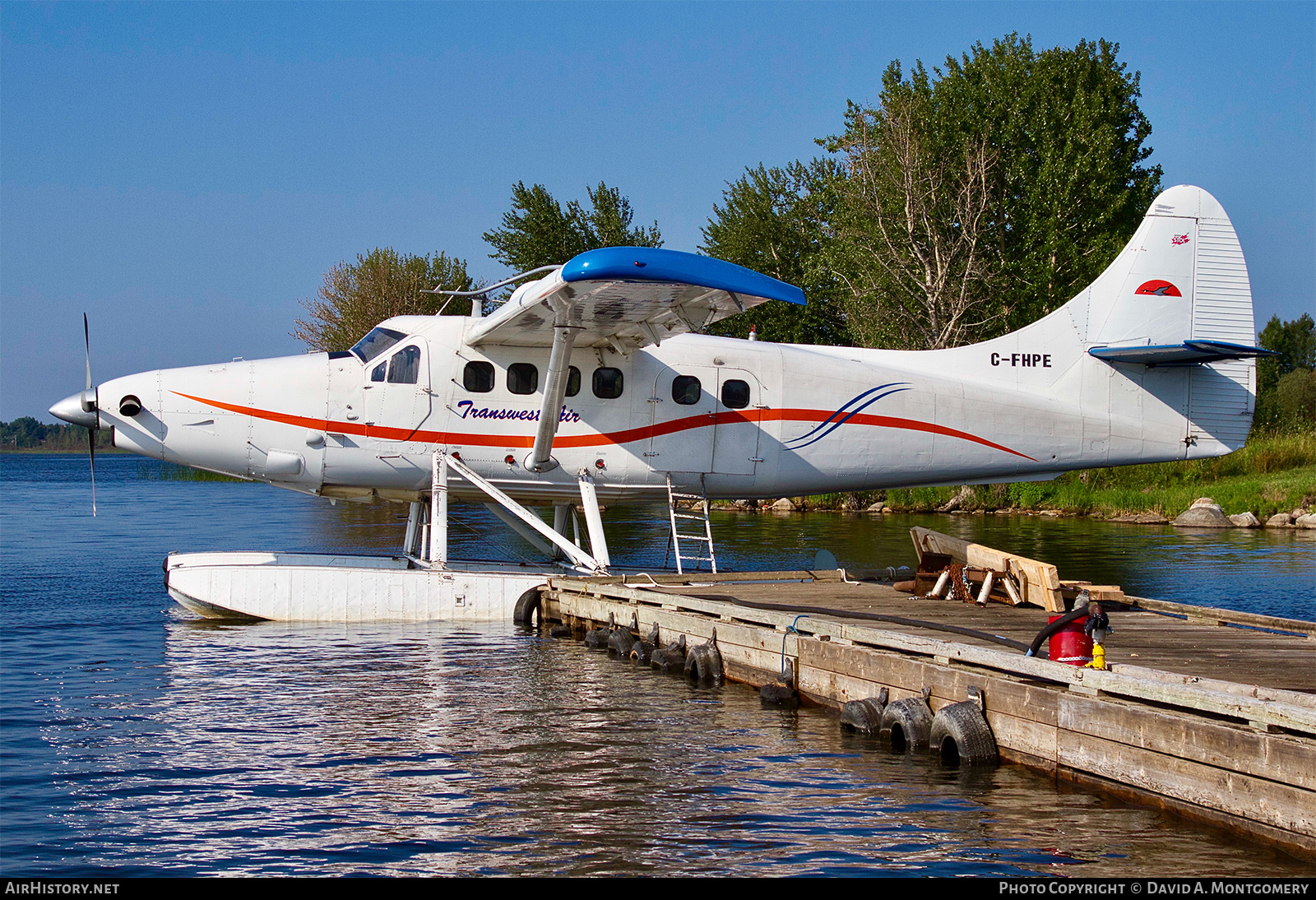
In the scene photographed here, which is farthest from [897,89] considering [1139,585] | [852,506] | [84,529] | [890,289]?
[84,529]

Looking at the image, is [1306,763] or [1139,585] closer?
[1306,763]

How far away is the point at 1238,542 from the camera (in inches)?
950

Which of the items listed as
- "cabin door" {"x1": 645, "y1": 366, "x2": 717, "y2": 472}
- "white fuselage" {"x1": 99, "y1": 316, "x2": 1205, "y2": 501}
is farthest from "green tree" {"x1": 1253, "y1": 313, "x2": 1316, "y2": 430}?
"cabin door" {"x1": 645, "y1": 366, "x2": 717, "y2": 472}

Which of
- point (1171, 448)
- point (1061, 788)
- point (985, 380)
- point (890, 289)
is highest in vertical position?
point (890, 289)

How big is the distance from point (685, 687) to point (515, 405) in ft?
16.4

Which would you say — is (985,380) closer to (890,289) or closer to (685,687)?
(685,687)

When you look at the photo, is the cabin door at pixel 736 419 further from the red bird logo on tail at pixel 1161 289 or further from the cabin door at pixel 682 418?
the red bird logo on tail at pixel 1161 289

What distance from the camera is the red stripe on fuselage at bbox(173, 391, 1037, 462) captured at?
42.8 ft

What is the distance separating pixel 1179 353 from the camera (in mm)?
13977

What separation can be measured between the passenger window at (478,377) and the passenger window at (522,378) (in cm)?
22

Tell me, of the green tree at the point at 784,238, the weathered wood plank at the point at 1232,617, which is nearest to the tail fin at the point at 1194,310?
the weathered wood plank at the point at 1232,617

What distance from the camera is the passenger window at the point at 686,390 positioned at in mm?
13828

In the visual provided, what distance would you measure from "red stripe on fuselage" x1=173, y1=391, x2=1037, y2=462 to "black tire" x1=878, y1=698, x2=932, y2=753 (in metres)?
6.52

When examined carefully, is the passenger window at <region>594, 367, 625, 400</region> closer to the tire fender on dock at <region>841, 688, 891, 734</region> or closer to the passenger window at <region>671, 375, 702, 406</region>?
the passenger window at <region>671, 375, 702, 406</region>
